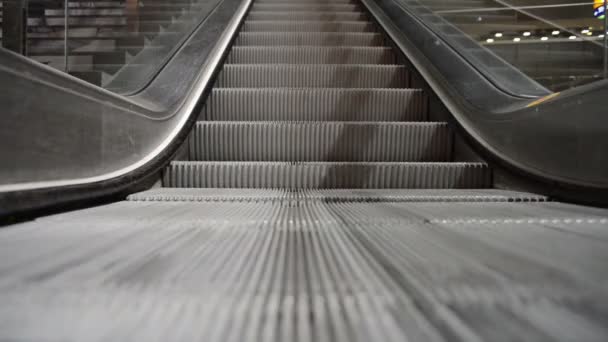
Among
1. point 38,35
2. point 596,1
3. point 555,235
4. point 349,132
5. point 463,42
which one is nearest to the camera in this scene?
point 555,235

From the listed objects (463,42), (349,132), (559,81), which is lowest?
(349,132)

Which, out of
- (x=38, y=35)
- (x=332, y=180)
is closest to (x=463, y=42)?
(x=332, y=180)

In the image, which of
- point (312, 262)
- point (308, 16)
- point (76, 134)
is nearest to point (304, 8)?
point (308, 16)

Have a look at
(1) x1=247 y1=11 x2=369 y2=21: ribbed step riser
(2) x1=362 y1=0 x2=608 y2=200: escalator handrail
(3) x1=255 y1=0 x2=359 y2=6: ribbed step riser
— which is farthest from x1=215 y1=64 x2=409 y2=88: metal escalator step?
(3) x1=255 y1=0 x2=359 y2=6: ribbed step riser

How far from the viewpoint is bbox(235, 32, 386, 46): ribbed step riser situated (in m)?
4.20

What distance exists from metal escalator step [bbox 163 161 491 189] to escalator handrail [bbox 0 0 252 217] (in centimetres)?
26

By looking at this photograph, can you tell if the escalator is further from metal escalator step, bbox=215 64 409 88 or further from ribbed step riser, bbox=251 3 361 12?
ribbed step riser, bbox=251 3 361 12

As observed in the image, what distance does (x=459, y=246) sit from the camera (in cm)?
103

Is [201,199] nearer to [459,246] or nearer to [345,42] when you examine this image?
[459,246]

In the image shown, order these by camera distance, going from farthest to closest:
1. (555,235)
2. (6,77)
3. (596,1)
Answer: (596,1)
(6,77)
(555,235)

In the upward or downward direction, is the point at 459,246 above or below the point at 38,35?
below

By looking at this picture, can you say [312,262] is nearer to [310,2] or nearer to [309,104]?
[309,104]

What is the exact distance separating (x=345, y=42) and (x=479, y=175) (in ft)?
8.39

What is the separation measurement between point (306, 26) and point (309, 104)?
6.44ft
